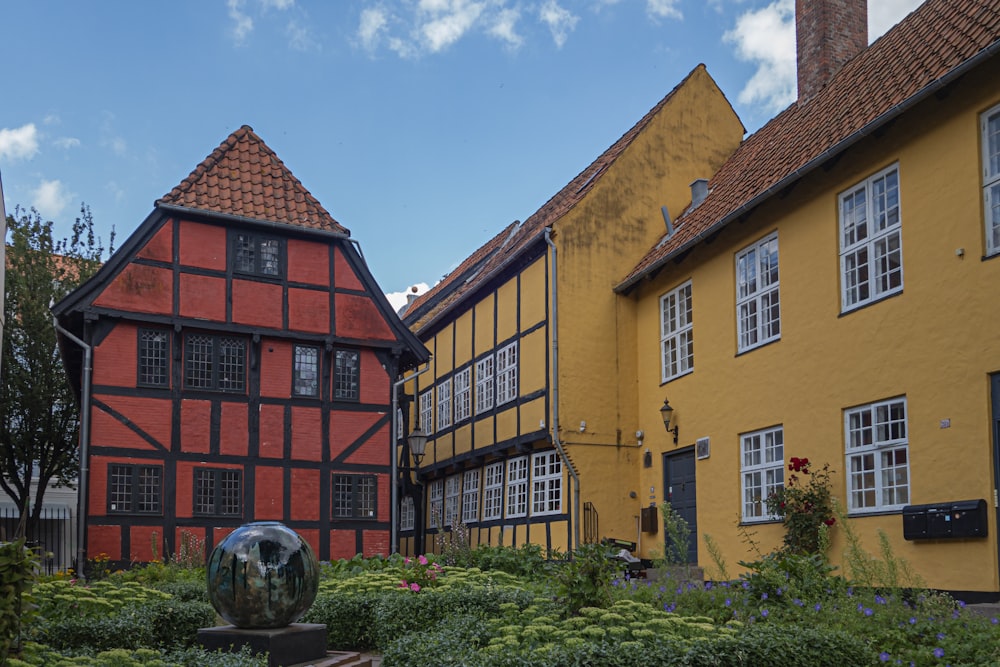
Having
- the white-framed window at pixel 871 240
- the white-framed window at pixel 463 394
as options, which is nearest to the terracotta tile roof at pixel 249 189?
the white-framed window at pixel 463 394

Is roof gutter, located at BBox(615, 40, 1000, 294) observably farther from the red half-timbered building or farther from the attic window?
the attic window

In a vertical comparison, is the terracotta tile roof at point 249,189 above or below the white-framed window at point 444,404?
above

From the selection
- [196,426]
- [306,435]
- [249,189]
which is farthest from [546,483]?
[249,189]

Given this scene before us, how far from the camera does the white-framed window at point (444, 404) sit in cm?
2662

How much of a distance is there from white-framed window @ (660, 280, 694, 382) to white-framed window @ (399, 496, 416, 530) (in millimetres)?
12691

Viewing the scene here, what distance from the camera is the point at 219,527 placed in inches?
773

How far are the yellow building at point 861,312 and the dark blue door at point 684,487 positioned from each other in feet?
0.18

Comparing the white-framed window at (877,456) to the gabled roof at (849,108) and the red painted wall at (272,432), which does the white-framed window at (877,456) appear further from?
the red painted wall at (272,432)

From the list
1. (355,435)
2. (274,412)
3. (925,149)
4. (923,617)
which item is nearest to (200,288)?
(274,412)

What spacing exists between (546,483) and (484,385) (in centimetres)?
377

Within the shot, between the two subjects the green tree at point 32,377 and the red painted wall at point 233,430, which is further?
the green tree at point 32,377

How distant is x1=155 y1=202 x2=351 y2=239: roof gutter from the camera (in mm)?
20141

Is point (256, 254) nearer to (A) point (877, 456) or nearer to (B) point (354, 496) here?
(B) point (354, 496)

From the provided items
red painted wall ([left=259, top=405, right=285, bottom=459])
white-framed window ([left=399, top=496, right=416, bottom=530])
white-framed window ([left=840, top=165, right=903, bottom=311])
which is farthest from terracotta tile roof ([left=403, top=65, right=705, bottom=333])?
white-framed window ([left=840, top=165, right=903, bottom=311])
